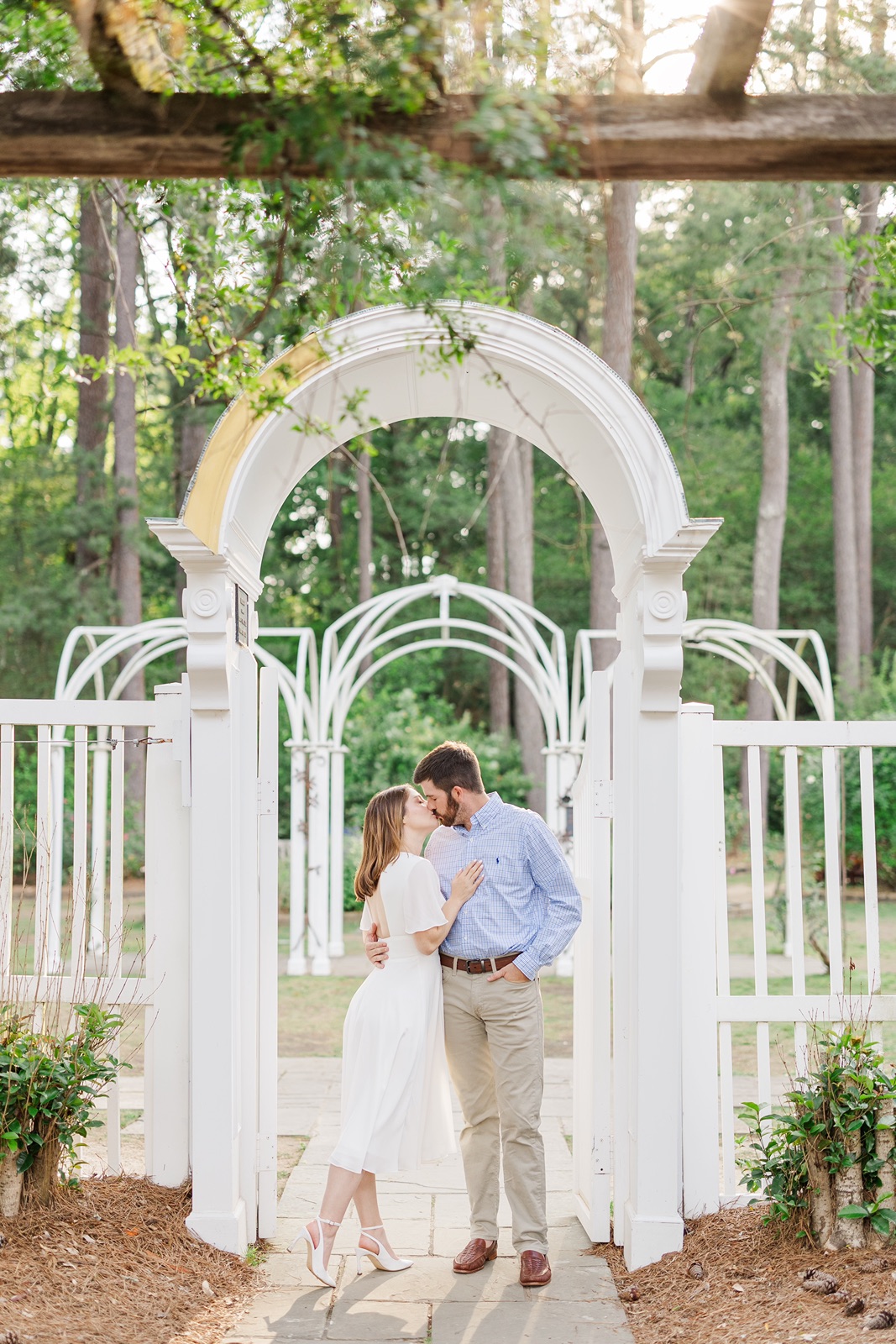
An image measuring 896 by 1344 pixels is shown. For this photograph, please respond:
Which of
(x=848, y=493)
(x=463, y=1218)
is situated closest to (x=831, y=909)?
(x=463, y=1218)

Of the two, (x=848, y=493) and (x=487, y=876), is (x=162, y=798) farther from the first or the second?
(x=848, y=493)

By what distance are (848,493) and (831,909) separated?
1855cm

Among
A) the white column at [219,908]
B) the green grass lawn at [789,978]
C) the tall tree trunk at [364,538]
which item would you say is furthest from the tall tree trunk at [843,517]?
the white column at [219,908]

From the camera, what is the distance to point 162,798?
4.61 m

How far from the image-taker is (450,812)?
4.30 m

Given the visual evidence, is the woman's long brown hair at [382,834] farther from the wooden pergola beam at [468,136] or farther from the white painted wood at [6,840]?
the wooden pergola beam at [468,136]

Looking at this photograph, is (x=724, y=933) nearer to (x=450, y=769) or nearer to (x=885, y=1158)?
(x=885, y=1158)

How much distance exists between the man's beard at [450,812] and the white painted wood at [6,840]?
1.53 m

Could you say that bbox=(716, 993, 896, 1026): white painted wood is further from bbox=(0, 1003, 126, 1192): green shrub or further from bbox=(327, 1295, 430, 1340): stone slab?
bbox=(0, 1003, 126, 1192): green shrub

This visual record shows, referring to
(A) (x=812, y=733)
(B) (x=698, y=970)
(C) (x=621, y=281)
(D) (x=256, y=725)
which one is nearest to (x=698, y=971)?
(B) (x=698, y=970)

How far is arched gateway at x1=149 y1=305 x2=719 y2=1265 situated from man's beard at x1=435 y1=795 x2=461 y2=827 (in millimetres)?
632

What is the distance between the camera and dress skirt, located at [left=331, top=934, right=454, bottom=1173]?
407 centimetres

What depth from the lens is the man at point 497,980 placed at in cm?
411

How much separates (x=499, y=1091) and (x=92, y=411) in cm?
1792
